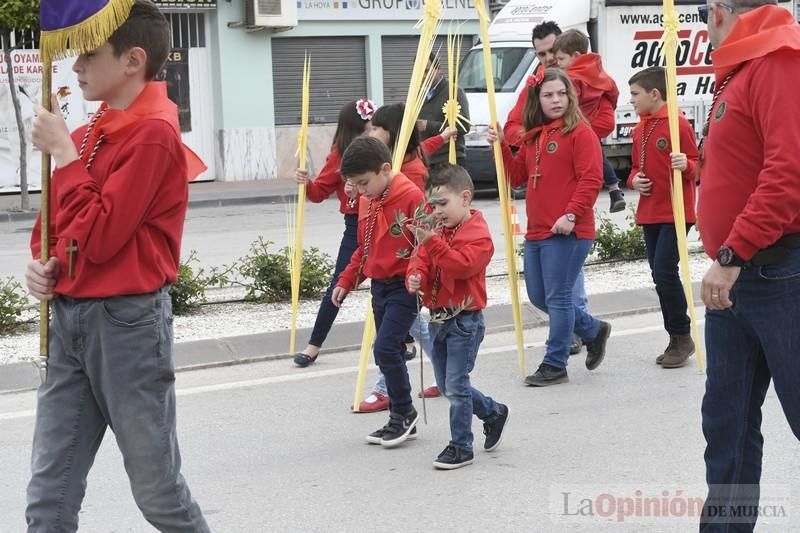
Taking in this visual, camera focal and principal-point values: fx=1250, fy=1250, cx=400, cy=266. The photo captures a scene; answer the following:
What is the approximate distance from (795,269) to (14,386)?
4.69m

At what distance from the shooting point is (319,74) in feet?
77.4

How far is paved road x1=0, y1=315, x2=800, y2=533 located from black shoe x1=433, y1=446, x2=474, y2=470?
5 centimetres

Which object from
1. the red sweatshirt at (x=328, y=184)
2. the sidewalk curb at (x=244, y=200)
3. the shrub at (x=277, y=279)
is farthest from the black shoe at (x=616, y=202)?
the sidewalk curb at (x=244, y=200)

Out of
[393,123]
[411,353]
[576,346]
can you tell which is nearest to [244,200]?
[411,353]

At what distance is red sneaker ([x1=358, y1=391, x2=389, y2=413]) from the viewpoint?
6.37 meters

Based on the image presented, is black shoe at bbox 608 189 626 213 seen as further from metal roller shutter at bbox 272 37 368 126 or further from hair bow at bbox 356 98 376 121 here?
metal roller shutter at bbox 272 37 368 126

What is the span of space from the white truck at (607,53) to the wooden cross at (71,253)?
47.6 ft

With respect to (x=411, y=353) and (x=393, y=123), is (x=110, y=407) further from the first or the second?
(x=411, y=353)

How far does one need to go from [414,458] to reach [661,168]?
258 centimetres

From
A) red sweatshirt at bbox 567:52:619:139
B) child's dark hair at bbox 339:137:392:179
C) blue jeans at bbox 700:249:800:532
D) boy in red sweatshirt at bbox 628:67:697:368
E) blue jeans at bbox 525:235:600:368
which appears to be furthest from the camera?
red sweatshirt at bbox 567:52:619:139

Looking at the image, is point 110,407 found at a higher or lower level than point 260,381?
higher

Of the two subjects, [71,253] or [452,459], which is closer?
[71,253]

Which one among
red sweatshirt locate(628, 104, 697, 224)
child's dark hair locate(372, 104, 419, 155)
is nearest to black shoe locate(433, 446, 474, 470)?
child's dark hair locate(372, 104, 419, 155)

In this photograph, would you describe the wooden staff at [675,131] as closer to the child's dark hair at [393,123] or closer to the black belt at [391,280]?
the child's dark hair at [393,123]
